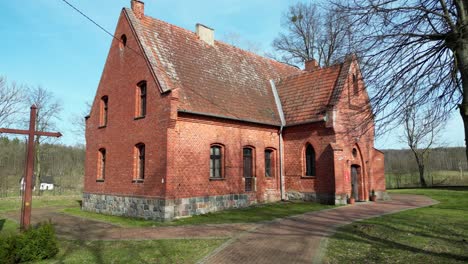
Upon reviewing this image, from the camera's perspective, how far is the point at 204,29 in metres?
20.3

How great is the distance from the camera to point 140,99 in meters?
16.2

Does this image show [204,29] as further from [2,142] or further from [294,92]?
[2,142]

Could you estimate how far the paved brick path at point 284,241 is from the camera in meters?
7.54

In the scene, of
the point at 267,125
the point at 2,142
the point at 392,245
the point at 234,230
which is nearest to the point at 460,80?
the point at 392,245

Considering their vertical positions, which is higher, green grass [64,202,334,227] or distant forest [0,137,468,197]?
distant forest [0,137,468,197]

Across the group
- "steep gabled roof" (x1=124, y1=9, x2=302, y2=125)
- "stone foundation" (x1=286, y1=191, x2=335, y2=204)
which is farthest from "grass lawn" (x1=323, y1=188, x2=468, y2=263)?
"steep gabled roof" (x1=124, y1=9, x2=302, y2=125)

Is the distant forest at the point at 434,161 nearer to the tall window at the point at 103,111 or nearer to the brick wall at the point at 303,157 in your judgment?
the brick wall at the point at 303,157

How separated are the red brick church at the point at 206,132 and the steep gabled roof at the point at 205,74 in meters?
0.07

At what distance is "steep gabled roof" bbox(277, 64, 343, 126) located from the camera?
18625 mm

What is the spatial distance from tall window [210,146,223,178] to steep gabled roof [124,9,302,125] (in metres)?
1.75

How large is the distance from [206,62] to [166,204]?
8605mm

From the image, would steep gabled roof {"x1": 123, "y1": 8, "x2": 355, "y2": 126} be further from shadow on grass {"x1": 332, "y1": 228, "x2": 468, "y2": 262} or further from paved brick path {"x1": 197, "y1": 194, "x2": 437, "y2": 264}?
shadow on grass {"x1": 332, "y1": 228, "x2": 468, "y2": 262}

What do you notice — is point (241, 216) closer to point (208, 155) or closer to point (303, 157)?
point (208, 155)

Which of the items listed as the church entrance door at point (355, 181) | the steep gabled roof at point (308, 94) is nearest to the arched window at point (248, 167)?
the steep gabled roof at point (308, 94)
